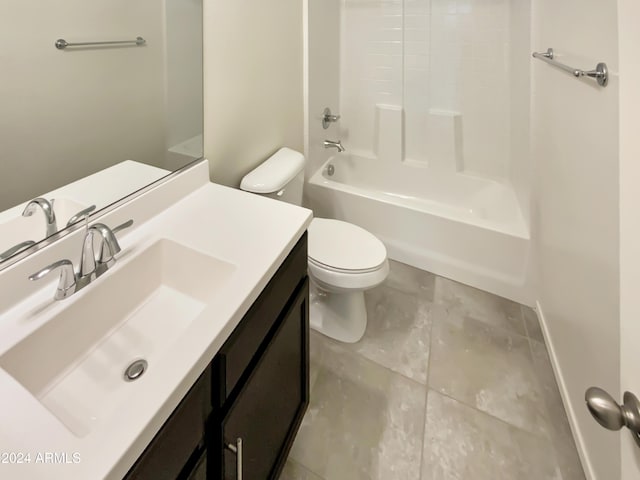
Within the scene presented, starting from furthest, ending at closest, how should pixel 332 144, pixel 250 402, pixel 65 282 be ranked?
pixel 332 144, pixel 250 402, pixel 65 282

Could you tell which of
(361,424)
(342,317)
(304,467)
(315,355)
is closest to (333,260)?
(342,317)

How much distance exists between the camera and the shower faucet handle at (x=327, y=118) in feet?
8.01

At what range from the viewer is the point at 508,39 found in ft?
7.16

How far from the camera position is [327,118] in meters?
2.47

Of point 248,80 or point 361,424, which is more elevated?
point 248,80

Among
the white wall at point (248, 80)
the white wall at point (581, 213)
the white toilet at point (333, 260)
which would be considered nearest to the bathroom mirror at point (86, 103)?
the white wall at point (248, 80)

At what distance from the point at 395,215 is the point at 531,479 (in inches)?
56.4

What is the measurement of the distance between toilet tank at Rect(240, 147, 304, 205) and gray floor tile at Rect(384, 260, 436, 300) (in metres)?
0.78

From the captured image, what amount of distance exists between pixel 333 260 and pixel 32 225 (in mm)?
1040

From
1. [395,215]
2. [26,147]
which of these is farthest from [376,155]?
[26,147]

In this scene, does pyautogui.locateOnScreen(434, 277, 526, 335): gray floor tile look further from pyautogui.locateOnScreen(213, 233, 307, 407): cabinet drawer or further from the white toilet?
pyautogui.locateOnScreen(213, 233, 307, 407): cabinet drawer

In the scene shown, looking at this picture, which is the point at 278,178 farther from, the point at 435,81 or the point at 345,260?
the point at 435,81

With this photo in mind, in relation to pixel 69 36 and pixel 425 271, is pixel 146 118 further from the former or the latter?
pixel 425 271

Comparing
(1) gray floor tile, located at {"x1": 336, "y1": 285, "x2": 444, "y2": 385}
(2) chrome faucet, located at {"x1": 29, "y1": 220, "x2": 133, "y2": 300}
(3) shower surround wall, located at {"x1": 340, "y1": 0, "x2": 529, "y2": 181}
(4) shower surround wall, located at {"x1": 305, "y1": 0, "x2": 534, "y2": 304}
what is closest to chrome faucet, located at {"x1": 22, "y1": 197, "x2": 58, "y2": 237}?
(2) chrome faucet, located at {"x1": 29, "y1": 220, "x2": 133, "y2": 300}
